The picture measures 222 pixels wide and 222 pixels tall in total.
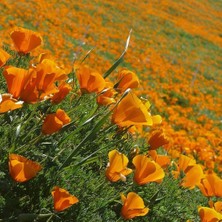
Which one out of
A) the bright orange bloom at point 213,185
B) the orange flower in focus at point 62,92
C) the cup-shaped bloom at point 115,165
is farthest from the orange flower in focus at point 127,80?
the bright orange bloom at point 213,185

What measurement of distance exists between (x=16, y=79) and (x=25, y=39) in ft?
1.61

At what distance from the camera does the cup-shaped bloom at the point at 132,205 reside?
1835 millimetres

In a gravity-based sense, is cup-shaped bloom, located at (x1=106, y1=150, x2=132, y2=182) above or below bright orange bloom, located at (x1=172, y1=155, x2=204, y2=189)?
above

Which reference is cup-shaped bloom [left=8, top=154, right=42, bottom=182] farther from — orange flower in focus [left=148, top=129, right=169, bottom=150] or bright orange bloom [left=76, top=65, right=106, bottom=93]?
orange flower in focus [left=148, top=129, right=169, bottom=150]

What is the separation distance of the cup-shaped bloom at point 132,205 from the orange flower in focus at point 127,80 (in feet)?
2.24

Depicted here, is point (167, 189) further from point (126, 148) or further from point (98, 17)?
point (98, 17)

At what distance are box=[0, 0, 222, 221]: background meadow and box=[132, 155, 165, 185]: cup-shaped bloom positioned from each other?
113 millimetres

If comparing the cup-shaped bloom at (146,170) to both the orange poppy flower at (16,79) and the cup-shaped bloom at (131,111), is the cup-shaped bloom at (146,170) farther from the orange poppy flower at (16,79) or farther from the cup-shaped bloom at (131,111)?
the orange poppy flower at (16,79)

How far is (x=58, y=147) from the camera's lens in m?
2.10

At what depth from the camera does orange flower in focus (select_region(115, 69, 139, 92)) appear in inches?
90.4

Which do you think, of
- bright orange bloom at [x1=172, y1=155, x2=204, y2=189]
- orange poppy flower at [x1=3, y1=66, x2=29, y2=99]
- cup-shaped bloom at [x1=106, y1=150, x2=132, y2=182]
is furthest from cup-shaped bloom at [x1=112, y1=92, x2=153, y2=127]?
bright orange bloom at [x1=172, y1=155, x2=204, y2=189]

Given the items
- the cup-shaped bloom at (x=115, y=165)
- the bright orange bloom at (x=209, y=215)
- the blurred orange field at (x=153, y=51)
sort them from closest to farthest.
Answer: the cup-shaped bloom at (x=115, y=165), the bright orange bloom at (x=209, y=215), the blurred orange field at (x=153, y=51)

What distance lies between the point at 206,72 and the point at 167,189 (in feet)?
49.7

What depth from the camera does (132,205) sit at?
185cm
